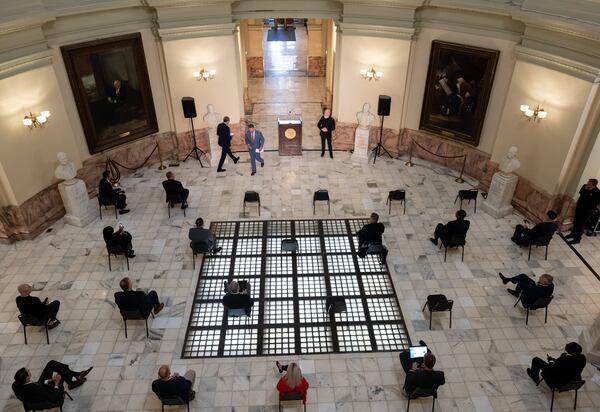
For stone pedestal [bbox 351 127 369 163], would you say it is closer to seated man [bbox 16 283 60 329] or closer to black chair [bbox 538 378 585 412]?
black chair [bbox 538 378 585 412]

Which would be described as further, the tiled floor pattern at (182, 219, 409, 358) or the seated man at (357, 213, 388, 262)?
the seated man at (357, 213, 388, 262)

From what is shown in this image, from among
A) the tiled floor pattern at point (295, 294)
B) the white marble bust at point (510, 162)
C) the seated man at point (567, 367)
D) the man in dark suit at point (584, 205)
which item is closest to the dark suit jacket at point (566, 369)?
the seated man at point (567, 367)

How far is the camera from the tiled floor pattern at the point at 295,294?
25.8 ft

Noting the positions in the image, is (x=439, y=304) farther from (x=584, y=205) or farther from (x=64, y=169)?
(x=64, y=169)

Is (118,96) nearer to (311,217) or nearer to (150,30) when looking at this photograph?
(150,30)

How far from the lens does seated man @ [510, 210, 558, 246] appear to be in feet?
30.7

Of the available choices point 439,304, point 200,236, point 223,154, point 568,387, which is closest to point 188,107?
point 223,154

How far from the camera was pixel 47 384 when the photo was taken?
6367 millimetres

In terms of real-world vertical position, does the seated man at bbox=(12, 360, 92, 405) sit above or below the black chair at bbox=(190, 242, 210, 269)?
below

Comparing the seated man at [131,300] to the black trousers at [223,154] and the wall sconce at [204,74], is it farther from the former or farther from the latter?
the wall sconce at [204,74]

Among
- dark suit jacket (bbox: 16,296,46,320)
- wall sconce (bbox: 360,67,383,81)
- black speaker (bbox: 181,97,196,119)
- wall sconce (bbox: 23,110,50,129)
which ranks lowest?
dark suit jacket (bbox: 16,296,46,320)

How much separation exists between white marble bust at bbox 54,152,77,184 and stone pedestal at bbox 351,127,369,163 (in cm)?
780

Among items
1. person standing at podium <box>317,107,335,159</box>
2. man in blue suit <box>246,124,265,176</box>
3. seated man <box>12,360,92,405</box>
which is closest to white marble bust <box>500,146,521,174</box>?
Answer: person standing at podium <box>317,107,335,159</box>

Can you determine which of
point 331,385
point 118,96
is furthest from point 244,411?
point 118,96
